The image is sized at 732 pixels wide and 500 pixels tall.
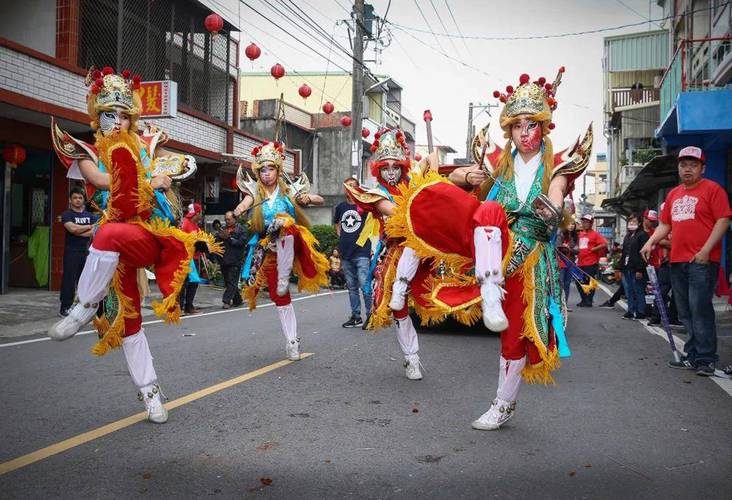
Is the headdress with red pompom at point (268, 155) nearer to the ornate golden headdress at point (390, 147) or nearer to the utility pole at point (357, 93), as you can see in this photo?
the ornate golden headdress at point (390, 147)

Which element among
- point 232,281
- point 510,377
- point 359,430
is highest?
point 232,281

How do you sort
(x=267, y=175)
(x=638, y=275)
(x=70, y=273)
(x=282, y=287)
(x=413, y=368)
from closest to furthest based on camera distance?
1. (x=413, y=368)
2. (x=282, y=287)
3. (x=267, y=175)
4. (x=70, y=273)
5. (x=638, y=275)

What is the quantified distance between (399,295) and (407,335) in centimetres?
51

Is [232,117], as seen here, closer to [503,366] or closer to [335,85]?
[503,366]

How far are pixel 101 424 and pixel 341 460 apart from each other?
64.3 inches

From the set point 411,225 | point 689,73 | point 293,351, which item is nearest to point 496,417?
point 411,225

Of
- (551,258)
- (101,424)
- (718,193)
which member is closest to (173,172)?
(101,424)

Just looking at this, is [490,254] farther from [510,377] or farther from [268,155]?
[268,155]

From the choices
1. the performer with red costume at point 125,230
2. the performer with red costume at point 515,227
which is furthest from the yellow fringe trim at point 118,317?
the performer with red costume at point 515,227

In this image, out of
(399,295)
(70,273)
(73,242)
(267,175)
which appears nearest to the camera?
(399,295)

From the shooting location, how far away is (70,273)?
10.6 meters

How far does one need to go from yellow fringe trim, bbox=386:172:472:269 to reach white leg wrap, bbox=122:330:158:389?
5.82 feet

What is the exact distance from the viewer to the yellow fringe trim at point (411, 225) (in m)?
4.56

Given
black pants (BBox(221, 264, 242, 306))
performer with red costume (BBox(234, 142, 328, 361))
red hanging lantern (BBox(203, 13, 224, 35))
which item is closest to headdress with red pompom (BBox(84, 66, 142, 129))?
performer with red costume (BBox(234, 142, 328, 361))
